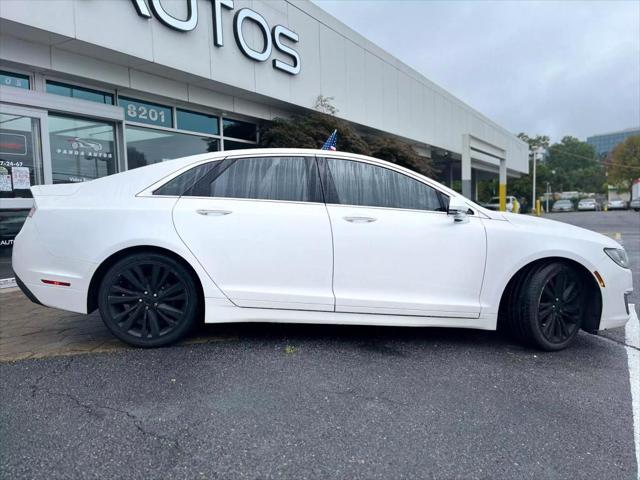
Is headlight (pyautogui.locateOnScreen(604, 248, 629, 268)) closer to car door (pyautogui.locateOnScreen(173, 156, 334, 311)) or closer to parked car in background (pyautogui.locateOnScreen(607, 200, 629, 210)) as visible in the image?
car door (pyautogui.locateOnScreen(173, 156, 334, 311))

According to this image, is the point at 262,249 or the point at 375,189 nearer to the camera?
the point at 262,249

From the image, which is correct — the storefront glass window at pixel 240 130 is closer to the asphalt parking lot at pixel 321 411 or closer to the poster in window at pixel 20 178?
the poster in window at pixel 20 178

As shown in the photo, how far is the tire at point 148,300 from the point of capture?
3541mm

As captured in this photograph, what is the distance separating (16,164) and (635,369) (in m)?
7.88

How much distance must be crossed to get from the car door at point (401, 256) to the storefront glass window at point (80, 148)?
5586mm

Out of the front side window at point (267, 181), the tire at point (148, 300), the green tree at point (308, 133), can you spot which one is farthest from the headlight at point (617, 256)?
the green tree at point (308, 133)

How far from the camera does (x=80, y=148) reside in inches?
299

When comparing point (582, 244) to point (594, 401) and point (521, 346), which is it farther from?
point (594, 401)

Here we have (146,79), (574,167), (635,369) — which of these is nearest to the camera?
(635,369)

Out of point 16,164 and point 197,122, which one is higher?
point 197,122

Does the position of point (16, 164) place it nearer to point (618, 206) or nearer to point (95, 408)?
point (95, 408)

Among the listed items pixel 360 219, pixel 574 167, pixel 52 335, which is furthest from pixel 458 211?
pixel 574 167

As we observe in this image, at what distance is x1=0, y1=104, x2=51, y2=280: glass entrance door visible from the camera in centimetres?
657

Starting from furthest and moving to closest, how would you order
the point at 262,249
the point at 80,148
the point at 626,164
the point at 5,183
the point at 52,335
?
the point at 626,164
the point at 80,148
the point at 5,183
the point at 52,335
the point at 262,249
